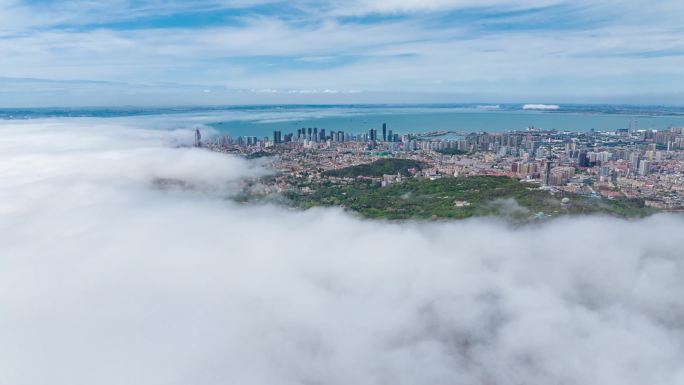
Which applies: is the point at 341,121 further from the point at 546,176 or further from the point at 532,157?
the point at 546,176

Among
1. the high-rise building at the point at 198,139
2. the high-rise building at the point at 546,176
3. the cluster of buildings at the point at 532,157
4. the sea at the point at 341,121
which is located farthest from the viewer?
the sea at the point at 341,121

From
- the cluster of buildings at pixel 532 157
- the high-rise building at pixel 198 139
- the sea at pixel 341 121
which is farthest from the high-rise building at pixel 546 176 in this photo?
the sea at pixel 341 121

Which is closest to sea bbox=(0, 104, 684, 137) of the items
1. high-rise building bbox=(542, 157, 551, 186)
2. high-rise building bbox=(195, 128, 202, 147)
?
high-rise building bbox=(195, 128, 202, 147)

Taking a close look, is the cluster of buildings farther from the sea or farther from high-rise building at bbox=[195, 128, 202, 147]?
the sea

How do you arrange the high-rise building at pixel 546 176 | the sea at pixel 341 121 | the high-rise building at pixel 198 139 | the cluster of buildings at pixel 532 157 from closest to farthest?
the cluster of buildings at pixel 532 157
the high-rise building at pixel 546 176
the high-rise building at pixel 198 139
the sea at pixel 341 121

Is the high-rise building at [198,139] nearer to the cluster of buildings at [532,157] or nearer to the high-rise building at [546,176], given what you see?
the cluster of buildings at [532,157]

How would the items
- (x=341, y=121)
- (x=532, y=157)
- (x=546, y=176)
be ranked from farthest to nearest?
(x=341, y=121), (x=532, y=157), (x=546, y=176)

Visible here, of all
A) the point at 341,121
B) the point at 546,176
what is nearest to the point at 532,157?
the point at 546,176

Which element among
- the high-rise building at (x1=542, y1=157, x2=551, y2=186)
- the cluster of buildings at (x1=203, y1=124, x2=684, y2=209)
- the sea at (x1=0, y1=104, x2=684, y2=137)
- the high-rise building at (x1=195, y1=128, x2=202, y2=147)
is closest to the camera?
the cluster of buildings at (x1=203, y1=124, x2=684, y2=209)

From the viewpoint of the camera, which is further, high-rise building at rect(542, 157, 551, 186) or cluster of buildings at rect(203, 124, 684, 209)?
high-rise building at rect(542, 157, 551, 186)

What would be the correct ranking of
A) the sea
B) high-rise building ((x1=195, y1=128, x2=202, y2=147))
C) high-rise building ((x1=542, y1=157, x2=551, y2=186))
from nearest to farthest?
high-rise building ((x1=542, y1=157, x2=551, y2=186)), high-rise building ((x1=195, y1=128, x2=202, y2=147)), the sea
